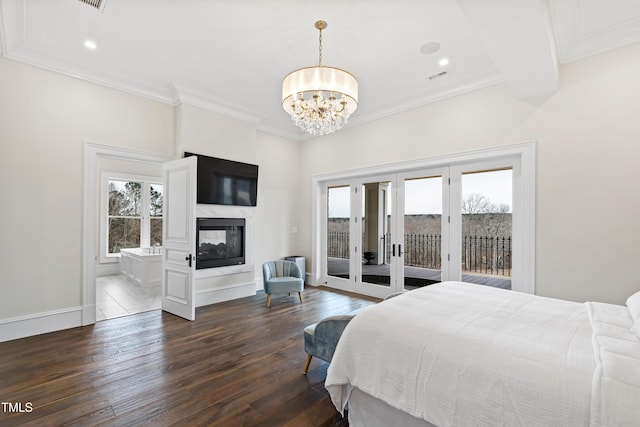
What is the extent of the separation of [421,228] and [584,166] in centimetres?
210

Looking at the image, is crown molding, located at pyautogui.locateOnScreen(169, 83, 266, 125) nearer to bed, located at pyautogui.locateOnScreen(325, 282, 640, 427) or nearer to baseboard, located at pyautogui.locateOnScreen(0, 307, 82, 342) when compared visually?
baseboard, located at pyautogui.locateOnScreen(0, 307, 82, 342)

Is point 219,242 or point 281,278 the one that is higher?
point 219,242

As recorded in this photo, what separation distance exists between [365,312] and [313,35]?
2834mm

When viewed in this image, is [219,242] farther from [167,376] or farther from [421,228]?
[421,228]

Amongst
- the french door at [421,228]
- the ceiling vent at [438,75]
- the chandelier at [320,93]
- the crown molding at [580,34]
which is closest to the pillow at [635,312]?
the french door at [421,228]

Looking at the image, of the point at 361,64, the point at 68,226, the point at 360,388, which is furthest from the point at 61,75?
the point at 360,388

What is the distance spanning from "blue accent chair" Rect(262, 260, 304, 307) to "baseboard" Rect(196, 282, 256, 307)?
655 millimetres

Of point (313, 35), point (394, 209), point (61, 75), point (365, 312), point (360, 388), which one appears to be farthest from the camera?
point (394, 209)

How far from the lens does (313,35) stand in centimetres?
305

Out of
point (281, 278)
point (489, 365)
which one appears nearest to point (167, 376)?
point (281, 278)

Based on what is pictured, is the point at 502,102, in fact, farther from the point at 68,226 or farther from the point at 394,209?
the point at 68,226

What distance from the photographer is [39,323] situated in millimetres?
3418

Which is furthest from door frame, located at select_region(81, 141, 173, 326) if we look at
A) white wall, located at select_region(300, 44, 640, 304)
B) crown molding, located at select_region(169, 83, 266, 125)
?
white wall, located at select_region(300, 44, 640, 304)

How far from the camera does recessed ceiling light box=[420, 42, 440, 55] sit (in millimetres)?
3203
